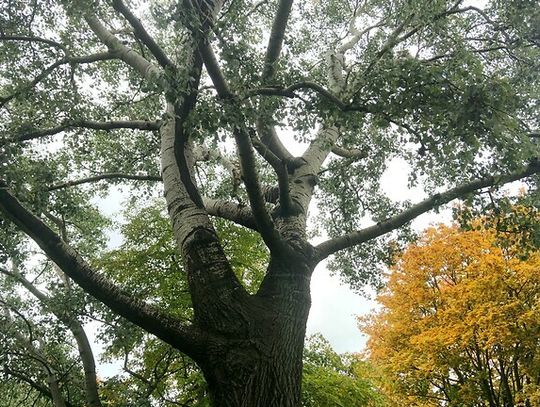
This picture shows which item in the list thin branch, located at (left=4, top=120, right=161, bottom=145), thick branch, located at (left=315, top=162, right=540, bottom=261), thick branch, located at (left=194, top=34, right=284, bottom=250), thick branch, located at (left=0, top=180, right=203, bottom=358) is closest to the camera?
thick branch, located at (left=0, top=180, right=203, bottom=358)

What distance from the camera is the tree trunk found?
3212 millimetres

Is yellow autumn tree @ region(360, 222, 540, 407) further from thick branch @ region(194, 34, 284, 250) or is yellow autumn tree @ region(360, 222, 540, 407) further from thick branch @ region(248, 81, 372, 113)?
thick branch @ region(194, 34, 284, 250)

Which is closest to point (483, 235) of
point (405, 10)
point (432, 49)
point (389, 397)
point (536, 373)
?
point (536, 373)

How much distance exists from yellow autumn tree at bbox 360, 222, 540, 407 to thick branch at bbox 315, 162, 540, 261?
263 inches

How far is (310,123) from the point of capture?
4.95 m

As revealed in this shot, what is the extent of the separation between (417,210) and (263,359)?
2853mm

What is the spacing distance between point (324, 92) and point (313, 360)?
6.67m

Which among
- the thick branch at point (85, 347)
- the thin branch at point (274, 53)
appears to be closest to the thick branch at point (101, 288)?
the thin branch at point (274, 53)

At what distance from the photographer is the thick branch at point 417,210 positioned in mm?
4926

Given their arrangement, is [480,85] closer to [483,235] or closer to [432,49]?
[432,49]

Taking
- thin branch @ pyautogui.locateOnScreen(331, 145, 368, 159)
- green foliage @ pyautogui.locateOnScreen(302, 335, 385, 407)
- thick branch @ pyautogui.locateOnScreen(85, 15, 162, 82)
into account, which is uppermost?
thin branch @ pyautogui.locateOnScreen(331, 145, 368, 159)

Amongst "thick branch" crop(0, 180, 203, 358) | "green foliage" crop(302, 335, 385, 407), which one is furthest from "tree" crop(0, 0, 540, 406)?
"green foliage" crop(302, 335, 385, 407)

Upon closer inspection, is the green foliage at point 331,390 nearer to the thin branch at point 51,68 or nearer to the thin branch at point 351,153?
the thin branch at point 351,153

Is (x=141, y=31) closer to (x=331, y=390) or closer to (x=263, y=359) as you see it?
(x=263, y=359)
